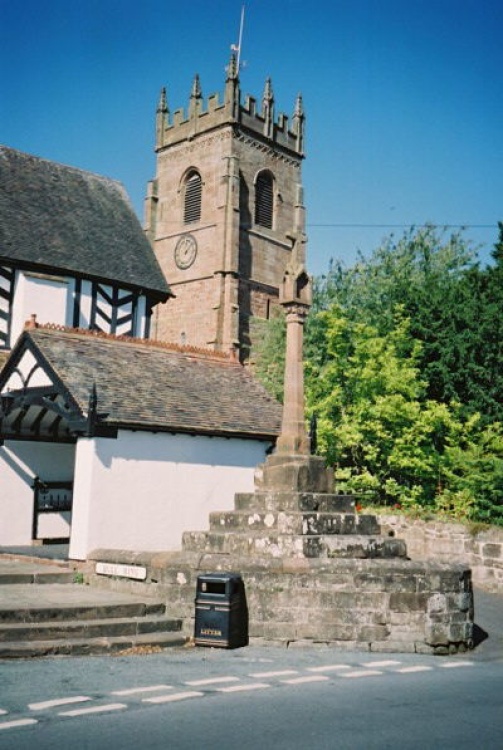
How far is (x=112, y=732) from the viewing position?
5.80 m

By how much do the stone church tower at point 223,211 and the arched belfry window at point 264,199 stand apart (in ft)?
0.20

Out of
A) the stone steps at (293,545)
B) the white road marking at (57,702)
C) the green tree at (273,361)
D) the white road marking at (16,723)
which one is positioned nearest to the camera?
the white road marking at (16,723)

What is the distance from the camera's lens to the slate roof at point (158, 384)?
1552 cm

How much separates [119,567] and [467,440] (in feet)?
41.1

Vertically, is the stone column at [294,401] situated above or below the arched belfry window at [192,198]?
below

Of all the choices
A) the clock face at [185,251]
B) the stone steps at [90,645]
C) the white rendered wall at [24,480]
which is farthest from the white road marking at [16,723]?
the clock face at [185,251]

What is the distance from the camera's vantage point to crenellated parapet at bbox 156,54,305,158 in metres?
43.3

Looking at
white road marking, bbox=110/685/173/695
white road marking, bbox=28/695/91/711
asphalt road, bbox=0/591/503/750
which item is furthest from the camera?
white road marking, bbox=110/685/173/695

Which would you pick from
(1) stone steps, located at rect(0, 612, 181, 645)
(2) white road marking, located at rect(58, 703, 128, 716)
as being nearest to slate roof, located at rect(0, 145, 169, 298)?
(1) stone steps, located at rect(0, 612, 181, 645)

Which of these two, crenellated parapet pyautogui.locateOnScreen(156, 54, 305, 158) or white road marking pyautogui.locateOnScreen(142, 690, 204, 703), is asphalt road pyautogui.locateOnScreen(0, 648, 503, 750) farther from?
crenellated parapet pyautogui.locateOnScreen(156, 54, 305, 158)

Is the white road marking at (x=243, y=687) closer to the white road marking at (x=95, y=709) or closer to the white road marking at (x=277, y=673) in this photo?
the white road marking at (x=277, y=673)

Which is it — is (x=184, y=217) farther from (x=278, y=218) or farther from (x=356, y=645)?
(x=356, y=645)

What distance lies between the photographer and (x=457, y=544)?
1766cm

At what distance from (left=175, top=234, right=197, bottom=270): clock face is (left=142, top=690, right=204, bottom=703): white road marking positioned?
37914 mm
